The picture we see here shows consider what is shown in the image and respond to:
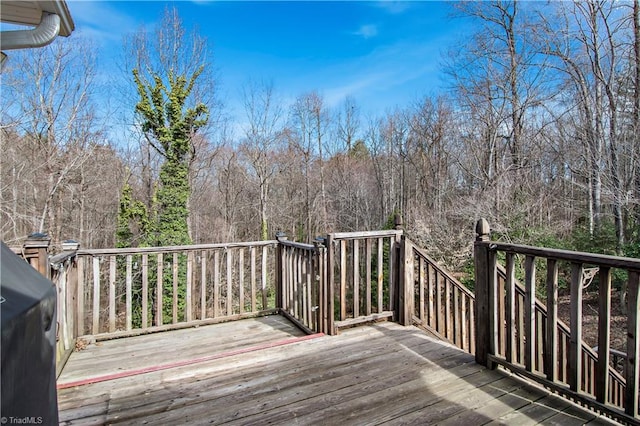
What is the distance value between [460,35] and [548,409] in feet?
41.8

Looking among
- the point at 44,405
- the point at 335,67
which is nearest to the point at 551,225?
the point at 335,67

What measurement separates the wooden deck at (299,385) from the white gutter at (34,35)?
220cm

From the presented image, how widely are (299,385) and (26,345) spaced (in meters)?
1.81

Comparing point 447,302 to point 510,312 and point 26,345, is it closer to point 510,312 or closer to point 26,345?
point 510,312

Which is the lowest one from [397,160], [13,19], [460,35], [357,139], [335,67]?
[13,19]

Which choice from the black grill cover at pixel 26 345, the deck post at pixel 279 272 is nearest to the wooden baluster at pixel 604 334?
the black grill cover at pixel 26 345

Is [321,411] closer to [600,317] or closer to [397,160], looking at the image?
[600,317]

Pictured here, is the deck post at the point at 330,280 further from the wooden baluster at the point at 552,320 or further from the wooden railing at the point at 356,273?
A: the wooden baluster at the point at 552,320

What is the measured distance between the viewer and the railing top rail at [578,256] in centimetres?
170

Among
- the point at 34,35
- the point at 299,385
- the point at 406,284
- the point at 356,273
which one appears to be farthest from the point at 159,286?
the point at 406,284

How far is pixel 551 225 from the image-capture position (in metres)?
9.30

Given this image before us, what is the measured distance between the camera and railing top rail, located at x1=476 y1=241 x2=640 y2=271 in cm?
170

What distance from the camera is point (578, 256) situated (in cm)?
192

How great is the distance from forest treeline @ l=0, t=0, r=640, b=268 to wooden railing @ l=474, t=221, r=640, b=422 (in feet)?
15.7
